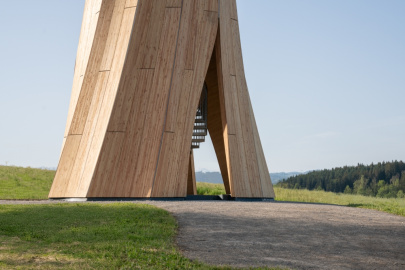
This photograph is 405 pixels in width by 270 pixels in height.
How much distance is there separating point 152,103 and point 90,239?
24.6 ft

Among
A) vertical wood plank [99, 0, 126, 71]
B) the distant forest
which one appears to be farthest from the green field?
the distant forest

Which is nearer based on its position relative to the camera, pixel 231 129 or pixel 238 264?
pixel 238 264

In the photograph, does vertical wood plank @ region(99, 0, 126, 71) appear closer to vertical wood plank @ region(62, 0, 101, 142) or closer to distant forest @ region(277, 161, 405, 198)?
vertical wood plank @ region(62, 0, 101, 142)

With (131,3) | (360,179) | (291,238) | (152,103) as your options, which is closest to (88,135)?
(152,103)

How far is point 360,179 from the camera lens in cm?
4000

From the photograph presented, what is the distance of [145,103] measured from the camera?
1377cm

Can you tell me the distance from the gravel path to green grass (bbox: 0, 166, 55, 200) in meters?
9.95

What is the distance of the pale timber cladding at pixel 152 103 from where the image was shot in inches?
527

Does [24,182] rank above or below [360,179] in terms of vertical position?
below

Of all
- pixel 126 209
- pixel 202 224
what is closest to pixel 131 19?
pixel 126 209

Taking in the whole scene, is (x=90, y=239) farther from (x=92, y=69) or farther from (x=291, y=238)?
(x=92, y=69)

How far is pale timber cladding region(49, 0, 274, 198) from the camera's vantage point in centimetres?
1338

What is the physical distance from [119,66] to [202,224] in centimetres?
705

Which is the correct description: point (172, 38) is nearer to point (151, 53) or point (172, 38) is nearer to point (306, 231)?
point (151, 53)
